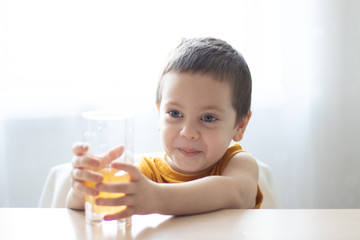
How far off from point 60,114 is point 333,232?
5.45ft

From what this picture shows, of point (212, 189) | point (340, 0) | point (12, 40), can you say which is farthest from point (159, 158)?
point (340, 0)

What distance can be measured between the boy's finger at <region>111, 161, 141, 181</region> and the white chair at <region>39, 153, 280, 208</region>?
73 centimetres

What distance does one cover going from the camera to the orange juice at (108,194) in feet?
2.47

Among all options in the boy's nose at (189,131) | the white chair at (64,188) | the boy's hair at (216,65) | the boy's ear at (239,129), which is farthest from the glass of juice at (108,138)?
the white chair at (64,188)

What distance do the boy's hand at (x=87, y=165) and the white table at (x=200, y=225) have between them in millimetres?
75

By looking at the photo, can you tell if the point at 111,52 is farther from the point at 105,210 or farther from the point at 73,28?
the point at 105,210

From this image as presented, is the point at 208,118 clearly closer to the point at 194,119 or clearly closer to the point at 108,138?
the point at 194,119

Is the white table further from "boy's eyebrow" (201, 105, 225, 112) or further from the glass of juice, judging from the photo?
"boy's eyebrow" (201, 105, 225, 112)

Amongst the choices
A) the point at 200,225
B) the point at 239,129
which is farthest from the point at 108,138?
the point at 239,129

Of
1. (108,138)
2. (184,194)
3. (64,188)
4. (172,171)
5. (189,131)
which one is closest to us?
(108,138)

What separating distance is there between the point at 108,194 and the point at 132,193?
0.05m

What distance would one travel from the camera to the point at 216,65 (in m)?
1.24

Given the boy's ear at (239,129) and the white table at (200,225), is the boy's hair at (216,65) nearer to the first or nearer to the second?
the boy's ear at (239,129)

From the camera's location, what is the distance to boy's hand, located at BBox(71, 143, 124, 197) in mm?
742
